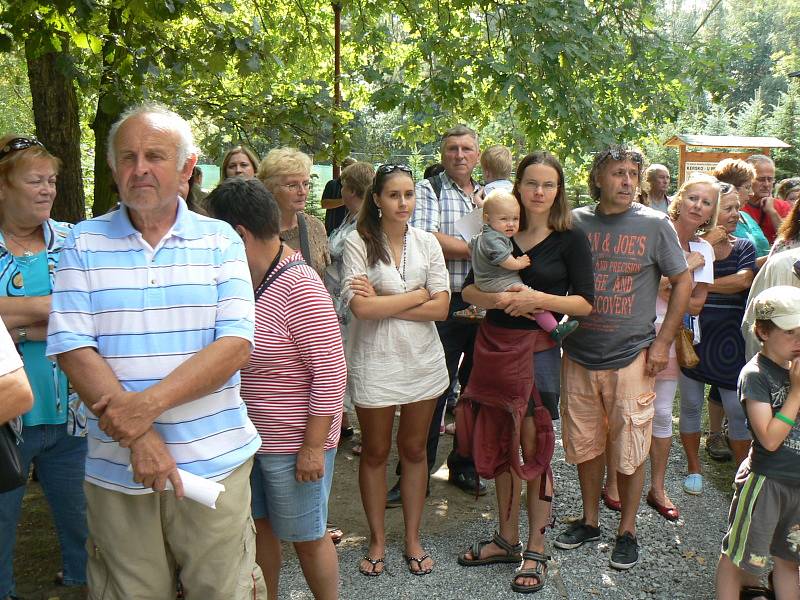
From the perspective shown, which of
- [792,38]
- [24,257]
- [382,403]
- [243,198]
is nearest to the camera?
[243,198]

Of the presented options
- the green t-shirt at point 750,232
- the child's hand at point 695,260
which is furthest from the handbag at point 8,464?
the green t-shirt at point 750,232

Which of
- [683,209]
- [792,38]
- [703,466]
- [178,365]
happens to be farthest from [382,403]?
[792,38]

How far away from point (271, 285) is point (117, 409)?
2.58ft

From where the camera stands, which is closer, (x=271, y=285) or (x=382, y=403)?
(x=271, y=285)

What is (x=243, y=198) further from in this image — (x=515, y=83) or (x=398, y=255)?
(x=515, y=83)

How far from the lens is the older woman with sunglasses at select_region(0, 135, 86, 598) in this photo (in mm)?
2971

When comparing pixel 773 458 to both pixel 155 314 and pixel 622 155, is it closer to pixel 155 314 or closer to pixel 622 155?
pixel 622 155

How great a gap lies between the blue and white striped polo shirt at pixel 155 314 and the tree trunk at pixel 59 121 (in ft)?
13.9

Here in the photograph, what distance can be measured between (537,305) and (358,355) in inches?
A: 36.8

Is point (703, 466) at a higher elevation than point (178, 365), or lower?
lower

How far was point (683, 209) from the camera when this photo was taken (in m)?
4.17

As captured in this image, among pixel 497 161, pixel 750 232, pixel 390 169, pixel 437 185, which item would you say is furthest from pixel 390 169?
pixel 750 232

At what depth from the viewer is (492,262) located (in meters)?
3.49

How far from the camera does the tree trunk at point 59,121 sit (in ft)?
19.2
